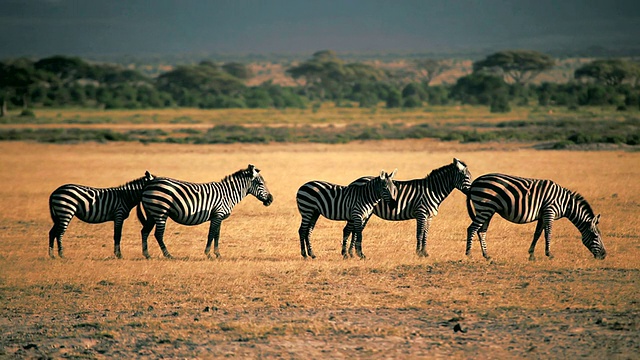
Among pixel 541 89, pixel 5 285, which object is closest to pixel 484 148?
pixel 5 285

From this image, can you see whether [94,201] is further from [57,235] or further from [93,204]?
[57,235]

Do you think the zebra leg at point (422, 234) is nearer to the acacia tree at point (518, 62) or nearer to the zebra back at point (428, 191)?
the zebra back at point (428, 191)

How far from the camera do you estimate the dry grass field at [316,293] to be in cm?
770

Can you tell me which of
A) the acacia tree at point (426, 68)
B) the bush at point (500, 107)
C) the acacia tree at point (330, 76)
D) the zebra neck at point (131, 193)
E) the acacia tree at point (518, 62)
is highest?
the acacia tree at point (426, 68)

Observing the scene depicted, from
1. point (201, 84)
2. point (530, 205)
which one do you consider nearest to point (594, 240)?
point (530, 205)

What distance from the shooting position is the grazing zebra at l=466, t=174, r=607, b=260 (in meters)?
11.6

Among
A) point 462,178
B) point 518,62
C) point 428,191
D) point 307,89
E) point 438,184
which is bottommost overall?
point 428,191

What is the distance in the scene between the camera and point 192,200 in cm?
1174

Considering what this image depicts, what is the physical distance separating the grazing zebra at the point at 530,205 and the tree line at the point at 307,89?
5197 cm

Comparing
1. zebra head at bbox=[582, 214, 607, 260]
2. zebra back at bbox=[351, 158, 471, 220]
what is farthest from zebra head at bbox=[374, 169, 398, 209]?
zebra head at bbox=[582, 214, 607, 260]

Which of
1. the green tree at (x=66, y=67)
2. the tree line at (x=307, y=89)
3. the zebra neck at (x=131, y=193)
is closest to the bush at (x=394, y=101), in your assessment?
the tree line at (x=307, y=89)

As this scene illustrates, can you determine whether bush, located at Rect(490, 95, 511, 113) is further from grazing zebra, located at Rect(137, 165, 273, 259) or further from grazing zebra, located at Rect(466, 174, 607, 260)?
grazing zebra, located at Rect(137, 165, 273, 259)

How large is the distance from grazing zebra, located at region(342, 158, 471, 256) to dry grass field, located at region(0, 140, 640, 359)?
540 millimetres

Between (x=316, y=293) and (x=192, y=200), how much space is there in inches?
111
